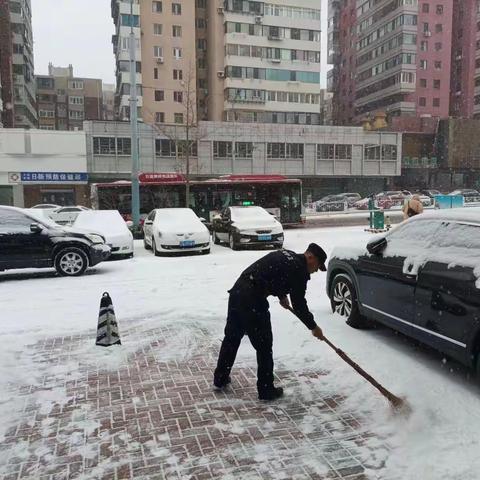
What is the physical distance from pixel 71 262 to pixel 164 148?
127 ft

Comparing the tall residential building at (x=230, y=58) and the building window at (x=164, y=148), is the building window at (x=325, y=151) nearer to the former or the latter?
the tall residential building at (x=230, y=58)

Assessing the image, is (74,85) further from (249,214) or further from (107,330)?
(107,330)

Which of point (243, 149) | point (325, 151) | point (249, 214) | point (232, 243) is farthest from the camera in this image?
point (325, 151)

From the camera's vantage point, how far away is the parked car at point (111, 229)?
12547mm

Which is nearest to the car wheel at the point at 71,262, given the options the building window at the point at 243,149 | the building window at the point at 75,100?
the building window at the point at 243,149

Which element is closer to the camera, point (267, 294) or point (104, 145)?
point (267, 294)

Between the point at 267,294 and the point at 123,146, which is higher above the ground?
the point at 123,146

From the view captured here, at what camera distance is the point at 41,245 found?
9.88 meters

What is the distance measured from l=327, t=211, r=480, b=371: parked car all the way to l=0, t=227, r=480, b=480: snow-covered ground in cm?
36

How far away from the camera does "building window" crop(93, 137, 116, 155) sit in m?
44.6

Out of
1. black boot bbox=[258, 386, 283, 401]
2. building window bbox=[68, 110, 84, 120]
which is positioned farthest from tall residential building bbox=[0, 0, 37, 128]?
black boot bbox=[258, 386, 283, 401]

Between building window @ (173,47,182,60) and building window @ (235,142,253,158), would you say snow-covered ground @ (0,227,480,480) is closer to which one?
building window @ (235,142,253,158)

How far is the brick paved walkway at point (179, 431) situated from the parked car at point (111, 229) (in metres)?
7.90

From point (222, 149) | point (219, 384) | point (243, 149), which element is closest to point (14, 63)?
point (222, 149)
